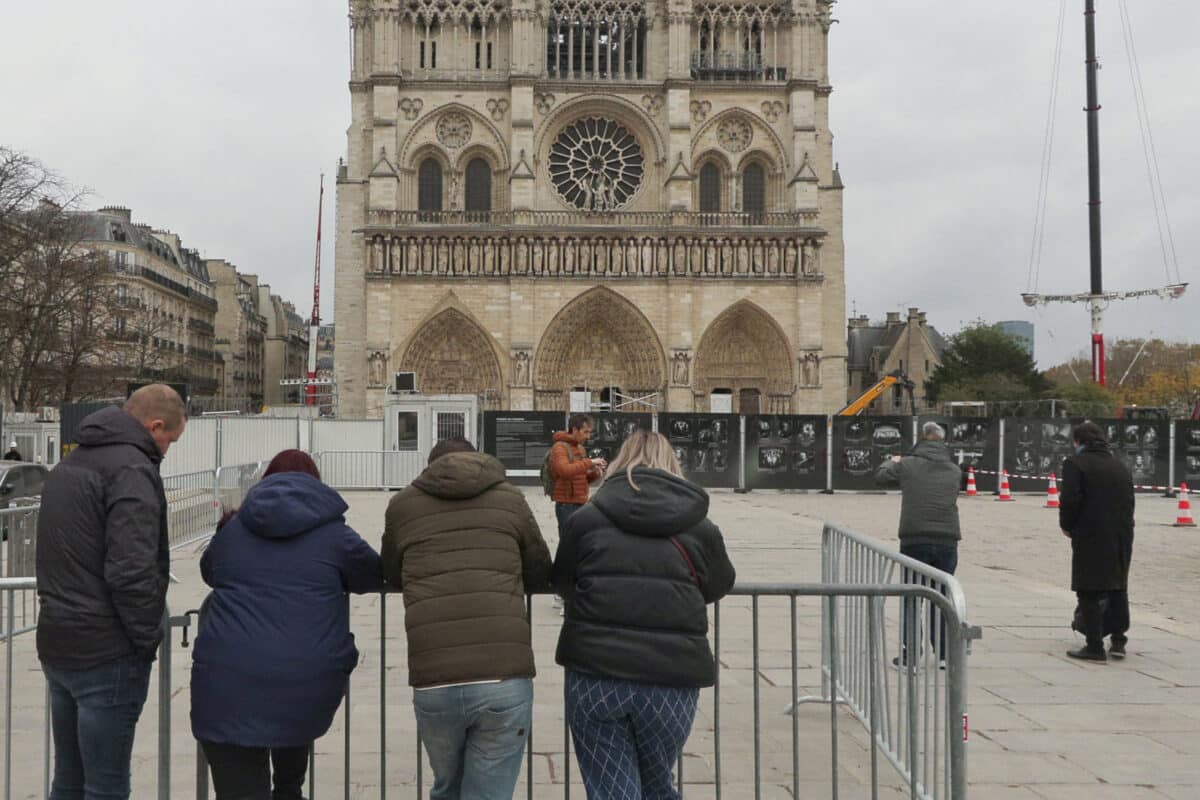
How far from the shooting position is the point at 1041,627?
8.10 meters

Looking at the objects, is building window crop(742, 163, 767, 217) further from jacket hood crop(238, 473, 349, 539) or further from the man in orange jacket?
jacket hood crop(238, 473, 349, 539)

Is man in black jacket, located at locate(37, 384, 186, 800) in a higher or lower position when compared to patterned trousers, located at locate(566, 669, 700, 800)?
higher

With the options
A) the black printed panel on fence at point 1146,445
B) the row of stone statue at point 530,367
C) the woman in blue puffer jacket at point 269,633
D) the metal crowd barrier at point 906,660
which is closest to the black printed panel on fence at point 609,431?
the black printed panel on fence at point 1146,445

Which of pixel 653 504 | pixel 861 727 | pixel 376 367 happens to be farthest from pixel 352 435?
pixel 653 504

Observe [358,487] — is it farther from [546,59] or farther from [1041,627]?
[546,59]

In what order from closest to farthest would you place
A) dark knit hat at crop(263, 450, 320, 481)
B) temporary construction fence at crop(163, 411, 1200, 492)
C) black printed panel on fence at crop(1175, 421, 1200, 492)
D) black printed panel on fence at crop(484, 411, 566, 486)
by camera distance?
dark knit hat at crop(263, 450, 320, 481)
black printed panel on fence at crop(1175, 421, 1200, 492)
temporary construction fence at crop(163, 411, 1200, 492)
black printed panel on fence at crop(484, 411, 566, 486)

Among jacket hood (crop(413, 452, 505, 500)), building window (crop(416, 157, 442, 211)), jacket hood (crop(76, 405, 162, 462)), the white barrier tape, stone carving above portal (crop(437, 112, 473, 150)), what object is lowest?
the white barrier tape

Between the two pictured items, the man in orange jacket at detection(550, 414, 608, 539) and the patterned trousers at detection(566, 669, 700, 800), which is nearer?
the patterned trousers at detection(566, 669, 700, 800)

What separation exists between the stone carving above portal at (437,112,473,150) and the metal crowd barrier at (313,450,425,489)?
16524 millimetres

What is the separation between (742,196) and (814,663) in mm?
31203

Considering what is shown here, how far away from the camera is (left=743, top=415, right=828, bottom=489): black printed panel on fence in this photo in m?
22.6

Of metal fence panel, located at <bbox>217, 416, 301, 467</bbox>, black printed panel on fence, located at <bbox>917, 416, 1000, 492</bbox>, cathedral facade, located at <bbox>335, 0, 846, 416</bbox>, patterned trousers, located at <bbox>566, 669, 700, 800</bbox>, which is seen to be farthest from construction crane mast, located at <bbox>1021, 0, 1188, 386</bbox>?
patterned trousers, located at <bbox>566, 669, 700, 800</bbox>

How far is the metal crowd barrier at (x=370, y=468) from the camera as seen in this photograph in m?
22.2

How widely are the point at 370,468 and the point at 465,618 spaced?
773 inches
